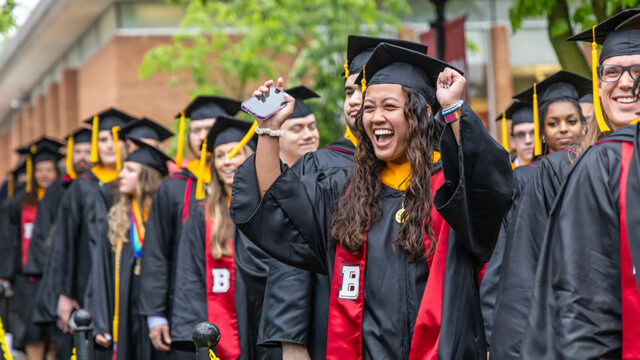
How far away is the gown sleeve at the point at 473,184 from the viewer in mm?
3387

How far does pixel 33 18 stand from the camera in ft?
76.4

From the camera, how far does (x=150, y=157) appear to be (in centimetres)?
774

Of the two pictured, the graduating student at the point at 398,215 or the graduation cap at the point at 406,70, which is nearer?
the graduating student at the point at 398,215

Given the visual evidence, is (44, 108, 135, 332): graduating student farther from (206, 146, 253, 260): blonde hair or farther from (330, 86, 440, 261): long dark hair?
(330, 86, 440, 261): long dark hair

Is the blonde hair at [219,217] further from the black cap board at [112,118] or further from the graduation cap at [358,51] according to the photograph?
the black cap board at [112,118]

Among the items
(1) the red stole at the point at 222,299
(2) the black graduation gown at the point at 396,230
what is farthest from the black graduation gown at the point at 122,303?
(2) the black graduation gown at the point at 396,230

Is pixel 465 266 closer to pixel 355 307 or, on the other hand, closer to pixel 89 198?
pixel 355 307

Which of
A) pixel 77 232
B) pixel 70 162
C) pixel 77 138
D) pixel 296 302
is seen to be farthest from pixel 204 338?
pixel 77 138

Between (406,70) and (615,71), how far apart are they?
2.76 ft

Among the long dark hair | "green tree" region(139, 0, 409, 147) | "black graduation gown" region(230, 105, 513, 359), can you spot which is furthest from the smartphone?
"green tree" region(139, 0, 409, 147)

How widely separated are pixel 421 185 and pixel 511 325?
0.66 meters

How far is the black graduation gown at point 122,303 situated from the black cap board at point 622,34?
4.52 meters

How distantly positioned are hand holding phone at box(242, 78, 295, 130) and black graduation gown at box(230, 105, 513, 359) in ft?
0.67

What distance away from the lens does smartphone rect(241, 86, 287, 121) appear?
3.84m
